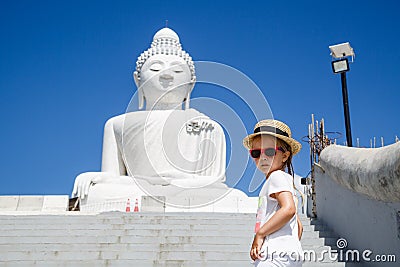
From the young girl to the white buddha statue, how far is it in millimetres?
8255

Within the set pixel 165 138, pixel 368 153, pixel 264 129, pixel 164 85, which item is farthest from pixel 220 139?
pixel 264 129

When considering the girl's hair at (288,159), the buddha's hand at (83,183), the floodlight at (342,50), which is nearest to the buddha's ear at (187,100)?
the buddha's hand at (83,183)

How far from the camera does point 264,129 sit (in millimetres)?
2369

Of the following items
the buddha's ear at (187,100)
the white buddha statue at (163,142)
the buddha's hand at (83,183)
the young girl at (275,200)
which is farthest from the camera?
the buddha's ear at (187,100)

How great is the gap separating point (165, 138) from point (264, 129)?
392 inches

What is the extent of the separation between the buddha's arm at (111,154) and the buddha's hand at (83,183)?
1.34m

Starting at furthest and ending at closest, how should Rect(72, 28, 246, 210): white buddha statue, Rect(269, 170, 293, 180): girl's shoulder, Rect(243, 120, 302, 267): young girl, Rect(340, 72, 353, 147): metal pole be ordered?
Rect(72, 28, 246, 210): white buddha statue, Rect(340, 72, 353, 147): metal pole, Rect(269, 170, 293, 180): girl's shoulder, Rect(243, 120, 302, 267): young girl

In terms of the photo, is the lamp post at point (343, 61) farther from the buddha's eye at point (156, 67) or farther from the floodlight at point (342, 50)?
the buddha's eye at point (156, 67)

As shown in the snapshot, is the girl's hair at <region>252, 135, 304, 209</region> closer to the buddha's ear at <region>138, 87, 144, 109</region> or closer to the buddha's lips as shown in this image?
the buddha's lips

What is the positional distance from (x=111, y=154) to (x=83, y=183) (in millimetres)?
1942

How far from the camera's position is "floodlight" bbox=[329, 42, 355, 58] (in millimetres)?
6973

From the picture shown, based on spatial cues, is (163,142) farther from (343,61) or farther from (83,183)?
(343,61)

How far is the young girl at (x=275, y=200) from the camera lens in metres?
2.13

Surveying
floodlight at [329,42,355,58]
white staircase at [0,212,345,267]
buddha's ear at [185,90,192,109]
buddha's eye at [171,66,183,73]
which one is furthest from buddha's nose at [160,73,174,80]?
white staircase at [0,212,345,267]
